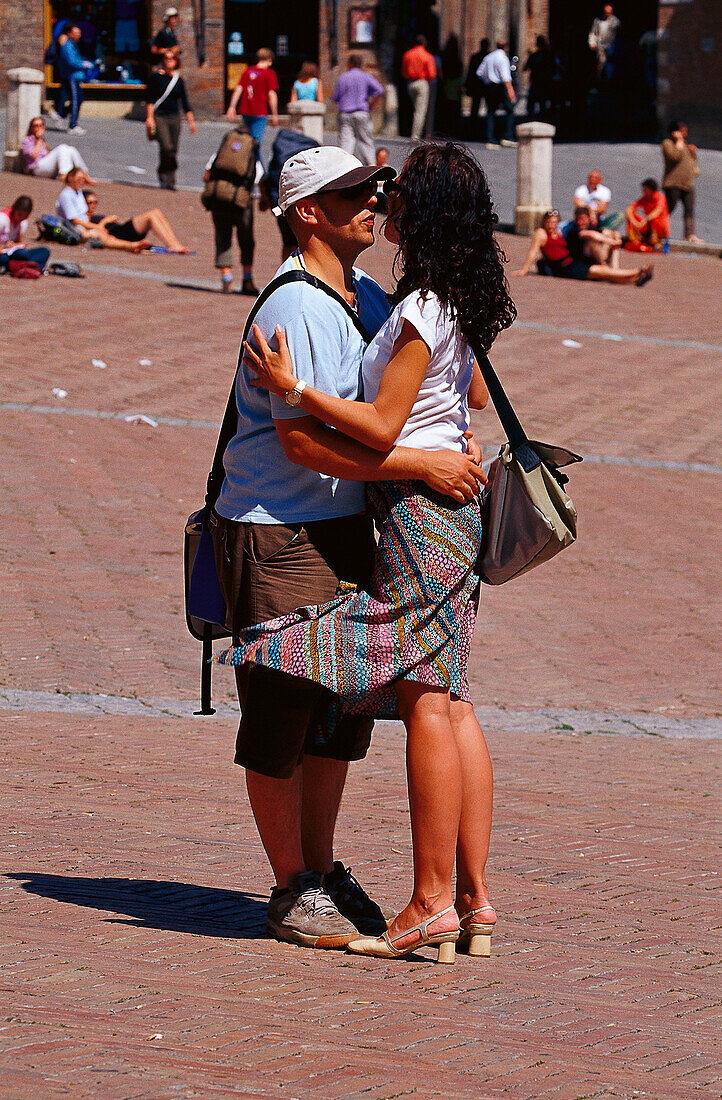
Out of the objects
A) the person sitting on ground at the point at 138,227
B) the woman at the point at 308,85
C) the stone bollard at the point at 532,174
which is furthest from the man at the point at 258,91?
the person sitting on ground at the point at 138,227

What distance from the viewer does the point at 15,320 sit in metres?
14.2

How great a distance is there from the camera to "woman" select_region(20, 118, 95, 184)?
72.4 ft

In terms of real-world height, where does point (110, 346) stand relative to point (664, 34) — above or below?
below

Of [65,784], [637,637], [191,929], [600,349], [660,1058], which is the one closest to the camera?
[660,1058]

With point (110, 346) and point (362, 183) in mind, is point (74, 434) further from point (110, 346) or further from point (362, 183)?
point (362, 183)

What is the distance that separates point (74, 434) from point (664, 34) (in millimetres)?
22034

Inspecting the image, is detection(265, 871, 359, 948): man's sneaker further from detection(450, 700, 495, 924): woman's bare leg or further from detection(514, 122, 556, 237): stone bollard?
detection(514, 122, 556, 237): stone bollard

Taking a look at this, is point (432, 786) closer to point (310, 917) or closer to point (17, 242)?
point (310, 917)

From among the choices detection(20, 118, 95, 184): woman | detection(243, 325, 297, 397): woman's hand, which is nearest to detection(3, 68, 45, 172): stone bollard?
detection(20, 118, 95, 184): woman

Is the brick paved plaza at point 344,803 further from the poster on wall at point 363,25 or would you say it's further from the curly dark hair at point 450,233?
the poster on wall at point 363,25

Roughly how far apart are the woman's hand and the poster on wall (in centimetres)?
2918

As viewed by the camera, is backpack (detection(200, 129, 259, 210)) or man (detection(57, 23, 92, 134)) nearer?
backpack (detection(200, 129, 259, 210))

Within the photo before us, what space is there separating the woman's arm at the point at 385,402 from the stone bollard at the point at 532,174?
18272mm

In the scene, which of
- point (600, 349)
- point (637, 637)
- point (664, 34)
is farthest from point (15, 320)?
point (664, 34)
